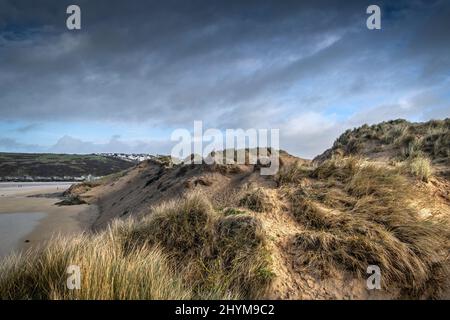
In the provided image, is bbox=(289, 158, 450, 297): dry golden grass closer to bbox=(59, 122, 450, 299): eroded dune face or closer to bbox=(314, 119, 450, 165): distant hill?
bbox=(59, 122, 450, 299): eroded dune face


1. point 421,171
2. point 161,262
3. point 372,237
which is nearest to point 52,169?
point 421,171

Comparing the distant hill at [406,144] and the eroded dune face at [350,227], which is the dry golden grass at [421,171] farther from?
the distant hill at [406,144]

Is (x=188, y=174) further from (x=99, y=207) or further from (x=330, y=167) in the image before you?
(x=99, y=207)

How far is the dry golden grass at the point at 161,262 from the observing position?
12.1 ft

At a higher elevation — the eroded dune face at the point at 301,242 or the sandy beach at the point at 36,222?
the eroded dune face at the point at 301,242

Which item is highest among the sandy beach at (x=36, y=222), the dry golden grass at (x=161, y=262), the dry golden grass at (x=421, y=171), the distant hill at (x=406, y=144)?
the distant hill at (x=406, y=144)

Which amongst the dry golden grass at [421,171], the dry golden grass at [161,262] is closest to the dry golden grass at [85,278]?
the dry golden grass at [161,262]

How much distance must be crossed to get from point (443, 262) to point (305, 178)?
3.64 m

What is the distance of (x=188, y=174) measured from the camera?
1305 centimetres

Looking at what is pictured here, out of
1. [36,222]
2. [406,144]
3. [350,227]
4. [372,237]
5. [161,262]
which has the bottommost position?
[36,222]

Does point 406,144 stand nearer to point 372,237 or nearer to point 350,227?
point 350,227

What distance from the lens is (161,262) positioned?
4.82 m
